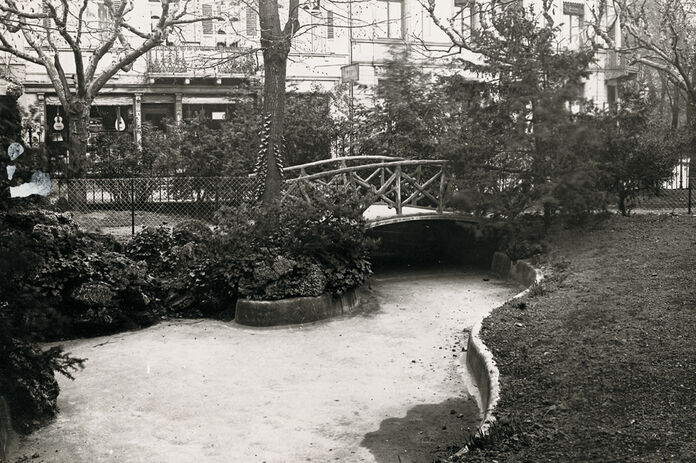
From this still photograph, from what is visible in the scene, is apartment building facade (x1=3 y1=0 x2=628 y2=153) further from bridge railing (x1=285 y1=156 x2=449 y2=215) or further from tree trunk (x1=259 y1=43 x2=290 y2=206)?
tree trunk (x1=259 y1=43 x2=290 y2=206)

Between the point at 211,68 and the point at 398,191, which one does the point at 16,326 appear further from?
the point at 211,68

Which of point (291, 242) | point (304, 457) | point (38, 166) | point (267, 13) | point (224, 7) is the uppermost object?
point (224, 7)

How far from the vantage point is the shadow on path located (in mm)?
6832

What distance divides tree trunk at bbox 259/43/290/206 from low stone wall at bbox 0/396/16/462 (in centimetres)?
865

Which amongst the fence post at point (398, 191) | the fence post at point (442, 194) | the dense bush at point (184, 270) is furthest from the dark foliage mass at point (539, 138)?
the dense bush at point (184, 270)

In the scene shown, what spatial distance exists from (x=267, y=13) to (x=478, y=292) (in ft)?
21.4

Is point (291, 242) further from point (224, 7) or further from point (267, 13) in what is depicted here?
point (224, 7)

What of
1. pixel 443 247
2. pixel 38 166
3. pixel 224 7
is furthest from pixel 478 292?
pixel 224 7

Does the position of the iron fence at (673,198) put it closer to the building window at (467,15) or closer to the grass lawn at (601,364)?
the building window at (467,15)

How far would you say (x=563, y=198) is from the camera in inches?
589

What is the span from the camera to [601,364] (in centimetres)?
720

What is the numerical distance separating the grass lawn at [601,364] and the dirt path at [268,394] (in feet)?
2.78

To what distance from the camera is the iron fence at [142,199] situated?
15.0 metres

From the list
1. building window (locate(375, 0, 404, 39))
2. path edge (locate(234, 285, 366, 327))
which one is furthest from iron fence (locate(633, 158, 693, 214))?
building window (locate(375, 0, 404, 39))
